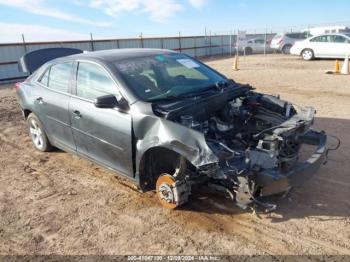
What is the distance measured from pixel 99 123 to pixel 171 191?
125 cm

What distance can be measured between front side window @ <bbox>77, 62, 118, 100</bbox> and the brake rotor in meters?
1.17

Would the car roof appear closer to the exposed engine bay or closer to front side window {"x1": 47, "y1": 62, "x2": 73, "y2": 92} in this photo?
front side window {"x1": 47, "y1": 62, "x2": 73, "y2": 92}

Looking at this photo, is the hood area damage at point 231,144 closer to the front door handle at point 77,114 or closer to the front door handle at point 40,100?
the front door handle at point 77,114

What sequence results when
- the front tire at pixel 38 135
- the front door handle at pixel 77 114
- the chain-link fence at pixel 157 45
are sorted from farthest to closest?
the chain-link fence at pixel 157 45 < the front tire at pixel 38 135 < the front door handle at pixel 77 114

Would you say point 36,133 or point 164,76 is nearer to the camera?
point 164,76

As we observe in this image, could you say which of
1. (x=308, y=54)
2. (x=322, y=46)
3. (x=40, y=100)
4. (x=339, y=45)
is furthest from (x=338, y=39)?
(x=40, y=100)

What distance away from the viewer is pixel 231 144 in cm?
399

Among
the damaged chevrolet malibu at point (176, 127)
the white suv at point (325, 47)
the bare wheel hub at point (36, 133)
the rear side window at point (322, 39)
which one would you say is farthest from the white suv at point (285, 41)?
the bare wheel hub at point (36, 133)

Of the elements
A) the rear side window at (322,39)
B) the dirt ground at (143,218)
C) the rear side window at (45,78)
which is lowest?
the dirt ground at (143,218)

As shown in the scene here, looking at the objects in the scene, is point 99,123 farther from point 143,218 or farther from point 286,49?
point 286,49

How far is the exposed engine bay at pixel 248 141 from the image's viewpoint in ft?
11.2

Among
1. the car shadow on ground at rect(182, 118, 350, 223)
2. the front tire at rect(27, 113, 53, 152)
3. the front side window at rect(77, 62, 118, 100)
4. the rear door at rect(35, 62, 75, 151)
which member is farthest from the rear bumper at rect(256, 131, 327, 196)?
the front tire at rect(27, 113, 53, 152)

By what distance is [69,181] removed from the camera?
16.3 feet

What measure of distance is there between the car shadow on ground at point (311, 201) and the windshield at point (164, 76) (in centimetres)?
133
